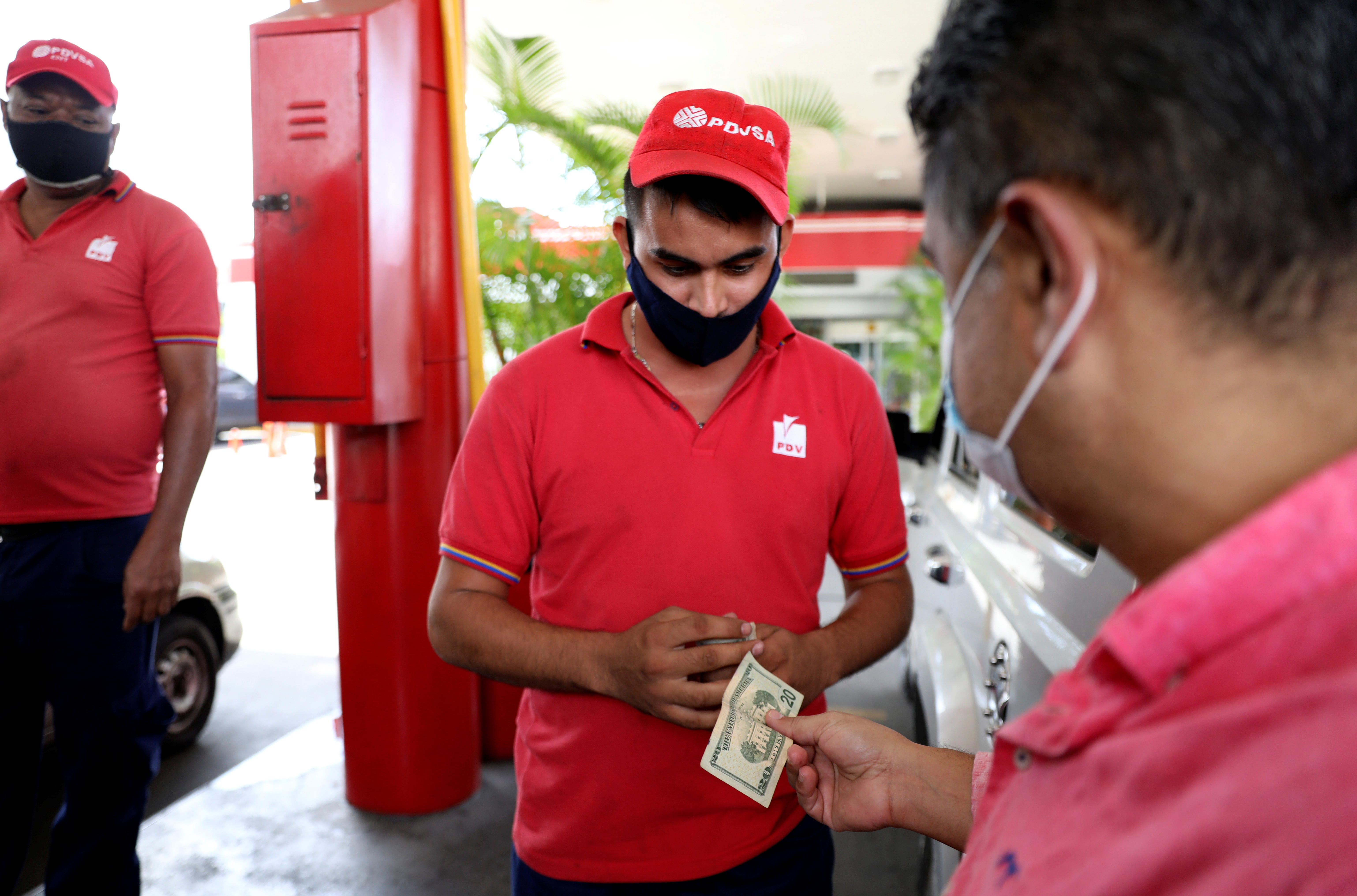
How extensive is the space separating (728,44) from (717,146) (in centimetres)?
741

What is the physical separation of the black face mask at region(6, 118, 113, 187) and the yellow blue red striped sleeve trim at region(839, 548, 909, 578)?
2.11 meters

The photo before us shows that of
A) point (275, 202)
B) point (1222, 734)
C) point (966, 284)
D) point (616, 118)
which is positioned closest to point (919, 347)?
point (616, 118)

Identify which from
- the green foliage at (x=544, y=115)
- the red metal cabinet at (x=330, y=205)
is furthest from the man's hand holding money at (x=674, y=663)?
the green foliage at (x=544, y=115)

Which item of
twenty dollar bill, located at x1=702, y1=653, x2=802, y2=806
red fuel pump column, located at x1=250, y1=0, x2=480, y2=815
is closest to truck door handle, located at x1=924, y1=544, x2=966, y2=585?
twenty dollar bill, located at x1=702, y1=653, x2=802, y2=806

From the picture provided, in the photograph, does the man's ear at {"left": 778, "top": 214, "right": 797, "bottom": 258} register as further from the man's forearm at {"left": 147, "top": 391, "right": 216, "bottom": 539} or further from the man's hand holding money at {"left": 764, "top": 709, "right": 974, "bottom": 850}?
the man's forearm at {"left": 147, "top": 391, "right": 216, "bottom": 539}

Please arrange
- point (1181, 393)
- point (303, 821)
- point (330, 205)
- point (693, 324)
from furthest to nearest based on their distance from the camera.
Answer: point (303, 821)
point (330, 205)
point (693, 324)
point (1181, 393)

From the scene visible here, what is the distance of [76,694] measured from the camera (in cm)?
214

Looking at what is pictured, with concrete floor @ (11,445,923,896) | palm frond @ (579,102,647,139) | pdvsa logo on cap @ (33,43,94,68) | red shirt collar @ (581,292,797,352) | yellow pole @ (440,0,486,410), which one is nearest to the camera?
red shirt collar @ (581,292,797,352)

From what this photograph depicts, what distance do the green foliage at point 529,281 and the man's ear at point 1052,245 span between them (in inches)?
139

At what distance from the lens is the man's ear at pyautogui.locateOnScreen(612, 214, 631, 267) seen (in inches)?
64.9

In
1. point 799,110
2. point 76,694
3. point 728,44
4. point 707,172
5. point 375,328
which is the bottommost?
point 76,694

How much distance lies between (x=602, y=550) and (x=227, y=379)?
15.4m

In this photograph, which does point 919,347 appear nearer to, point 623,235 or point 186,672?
point 186,672

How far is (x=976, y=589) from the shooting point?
1777 mm
